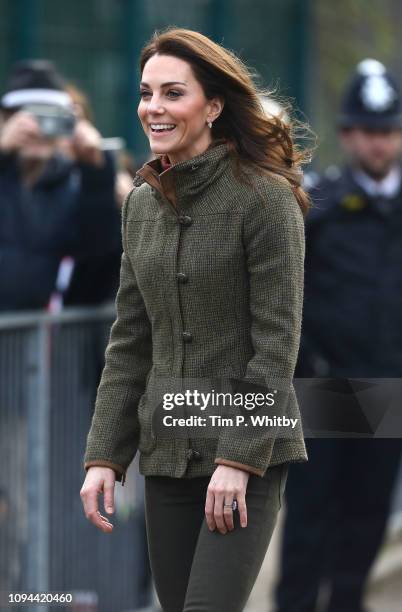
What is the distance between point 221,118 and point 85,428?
2.49 metres

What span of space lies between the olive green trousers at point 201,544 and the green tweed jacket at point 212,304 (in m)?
0.07

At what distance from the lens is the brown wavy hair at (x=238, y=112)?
3.93 m

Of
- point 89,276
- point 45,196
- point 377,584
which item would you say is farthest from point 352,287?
point 377,584

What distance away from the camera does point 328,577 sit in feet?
23.8

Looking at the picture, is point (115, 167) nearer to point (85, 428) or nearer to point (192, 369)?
point (85, 428)

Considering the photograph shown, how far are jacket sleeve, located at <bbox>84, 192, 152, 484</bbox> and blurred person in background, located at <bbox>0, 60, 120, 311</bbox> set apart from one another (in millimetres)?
2173

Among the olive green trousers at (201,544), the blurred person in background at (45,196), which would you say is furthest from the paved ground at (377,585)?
the olive green trousers at (201,544)

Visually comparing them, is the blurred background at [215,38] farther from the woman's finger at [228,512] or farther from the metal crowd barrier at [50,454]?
the woman's finger at [228,512]

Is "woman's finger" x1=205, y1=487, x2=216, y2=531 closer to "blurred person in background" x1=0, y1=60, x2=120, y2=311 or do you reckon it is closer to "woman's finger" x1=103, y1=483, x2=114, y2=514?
"woman's finger" x1=103, y1=483, x2=114, y2=514

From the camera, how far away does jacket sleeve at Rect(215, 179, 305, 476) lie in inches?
148

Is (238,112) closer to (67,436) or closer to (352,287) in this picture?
(67,436)

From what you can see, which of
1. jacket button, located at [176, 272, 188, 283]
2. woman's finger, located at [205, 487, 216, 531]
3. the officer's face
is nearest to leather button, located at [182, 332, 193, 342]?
jacket button, located at [176, 272, 188, 283]

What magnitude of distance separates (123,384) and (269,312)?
50cm

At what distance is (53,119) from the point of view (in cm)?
623
